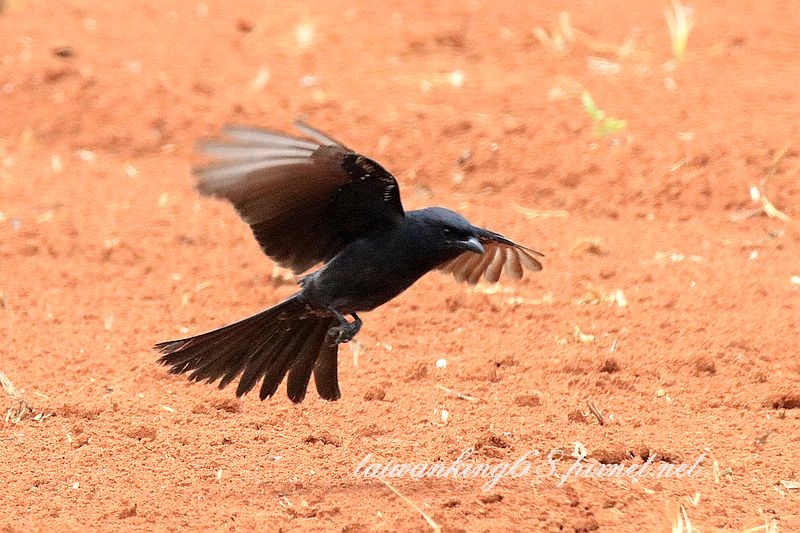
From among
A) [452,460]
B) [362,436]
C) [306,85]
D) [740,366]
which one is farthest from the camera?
[306,85]

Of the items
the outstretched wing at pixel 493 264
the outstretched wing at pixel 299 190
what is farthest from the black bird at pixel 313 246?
the outstretched wing at pixel 493 264

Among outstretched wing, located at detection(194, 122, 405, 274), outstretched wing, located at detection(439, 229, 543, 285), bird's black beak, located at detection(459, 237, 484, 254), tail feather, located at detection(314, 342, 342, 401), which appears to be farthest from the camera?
outstretched wing, located at detection(439, 229, 543, 285)

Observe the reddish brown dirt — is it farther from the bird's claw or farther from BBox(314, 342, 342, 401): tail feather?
the bird's claw

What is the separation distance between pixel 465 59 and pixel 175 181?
316 cm

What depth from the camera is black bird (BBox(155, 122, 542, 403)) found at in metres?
4.49

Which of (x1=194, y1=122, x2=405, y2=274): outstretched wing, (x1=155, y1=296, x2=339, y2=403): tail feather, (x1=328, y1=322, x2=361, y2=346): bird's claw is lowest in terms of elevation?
(x1=155, y1=296, x2=339, y2=403): tail feather

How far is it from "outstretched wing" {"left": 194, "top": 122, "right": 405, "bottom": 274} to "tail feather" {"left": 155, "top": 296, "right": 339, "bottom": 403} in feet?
0.88

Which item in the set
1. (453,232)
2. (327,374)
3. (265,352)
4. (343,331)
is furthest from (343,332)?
(453,232)

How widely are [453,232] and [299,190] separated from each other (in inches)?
27.0

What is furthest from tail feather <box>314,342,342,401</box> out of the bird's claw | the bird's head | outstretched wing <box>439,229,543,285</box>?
outstretched wing <box>439,229,543,285</box>

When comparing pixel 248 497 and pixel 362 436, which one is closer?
pixel 248 497

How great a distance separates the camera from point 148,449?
193 inches

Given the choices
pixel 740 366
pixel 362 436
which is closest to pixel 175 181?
pixel 362 436

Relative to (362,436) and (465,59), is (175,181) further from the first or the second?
(362,436)
